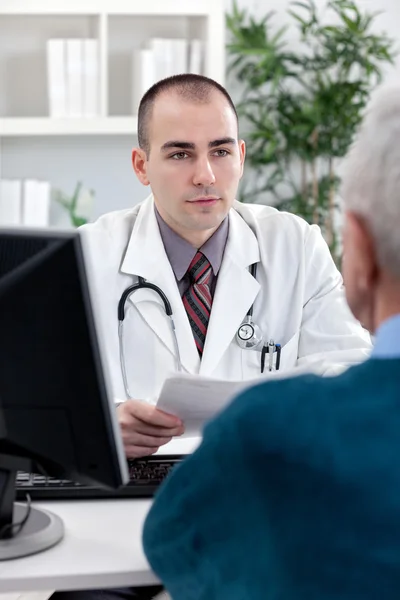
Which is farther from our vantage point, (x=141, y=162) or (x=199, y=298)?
(x=141, y=162)

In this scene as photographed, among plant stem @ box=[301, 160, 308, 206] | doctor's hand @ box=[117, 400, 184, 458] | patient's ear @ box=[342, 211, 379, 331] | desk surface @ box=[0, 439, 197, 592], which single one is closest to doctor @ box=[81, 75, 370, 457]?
doctor's hand @ box=[117, 400, 184, 458]

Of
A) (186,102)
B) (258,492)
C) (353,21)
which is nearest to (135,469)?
(258,492)

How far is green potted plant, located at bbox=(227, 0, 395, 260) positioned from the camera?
3.93 metres

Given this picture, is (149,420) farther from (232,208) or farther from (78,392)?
(232,208)

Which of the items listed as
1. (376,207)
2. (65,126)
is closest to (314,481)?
(376,207)

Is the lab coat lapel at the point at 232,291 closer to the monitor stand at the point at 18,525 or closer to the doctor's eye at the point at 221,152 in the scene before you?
the doctor's eye at the point at 221,152

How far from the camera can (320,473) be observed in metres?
0.79

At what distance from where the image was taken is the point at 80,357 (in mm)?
1137

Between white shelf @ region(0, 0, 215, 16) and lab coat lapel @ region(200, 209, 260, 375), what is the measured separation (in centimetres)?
158

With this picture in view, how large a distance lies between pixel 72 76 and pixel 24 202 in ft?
1.64

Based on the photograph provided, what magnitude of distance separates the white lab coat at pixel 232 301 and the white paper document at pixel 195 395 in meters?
0.60

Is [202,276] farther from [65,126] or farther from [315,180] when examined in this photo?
[315,180]

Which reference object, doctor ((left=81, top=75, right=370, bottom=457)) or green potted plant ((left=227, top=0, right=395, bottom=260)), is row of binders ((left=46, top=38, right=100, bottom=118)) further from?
doctor ((left=81, top=75, right=370, bottom=457))

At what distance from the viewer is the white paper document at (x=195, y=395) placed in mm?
1345
